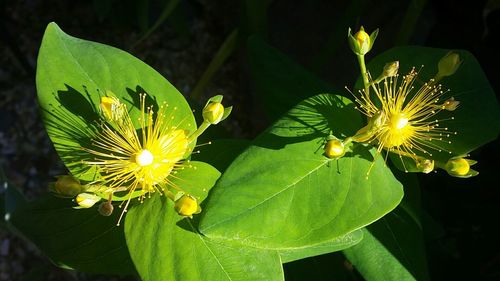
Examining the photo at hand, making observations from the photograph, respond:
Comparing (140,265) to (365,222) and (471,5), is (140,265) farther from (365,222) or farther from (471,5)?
(471,5)

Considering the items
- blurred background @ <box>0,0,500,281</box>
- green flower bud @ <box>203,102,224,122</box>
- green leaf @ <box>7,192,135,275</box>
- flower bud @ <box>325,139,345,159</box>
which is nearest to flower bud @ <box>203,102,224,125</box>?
green flower bud @ <box>203,102,224,122</box>

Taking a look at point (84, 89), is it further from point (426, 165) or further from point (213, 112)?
point (426, 165)

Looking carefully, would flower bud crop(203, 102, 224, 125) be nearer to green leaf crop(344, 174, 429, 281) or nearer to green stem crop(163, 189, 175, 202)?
green stem crop(163, 189, 175, 202)

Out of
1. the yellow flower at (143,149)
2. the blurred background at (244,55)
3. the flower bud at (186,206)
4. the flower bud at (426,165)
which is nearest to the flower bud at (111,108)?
the yellow flower at (143,149)

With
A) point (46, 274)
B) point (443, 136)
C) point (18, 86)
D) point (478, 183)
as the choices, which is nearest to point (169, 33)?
point (18, 86)

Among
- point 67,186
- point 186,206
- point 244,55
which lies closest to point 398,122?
point 186,206
